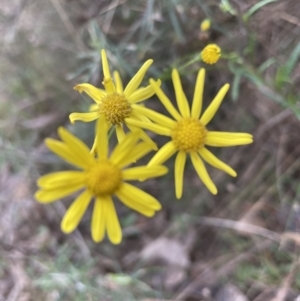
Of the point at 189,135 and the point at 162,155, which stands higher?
the point at 189,135

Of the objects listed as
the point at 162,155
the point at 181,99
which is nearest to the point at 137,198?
the point at 162,155

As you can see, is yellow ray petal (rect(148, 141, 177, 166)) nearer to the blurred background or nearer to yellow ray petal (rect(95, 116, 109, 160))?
yellow ray petal (rect(95, 116, 109, 160))

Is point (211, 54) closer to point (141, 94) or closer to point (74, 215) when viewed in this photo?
point (141, 94)

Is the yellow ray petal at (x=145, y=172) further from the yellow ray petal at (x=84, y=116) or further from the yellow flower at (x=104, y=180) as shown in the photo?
the yellow ray petal at (x=84, y=116)

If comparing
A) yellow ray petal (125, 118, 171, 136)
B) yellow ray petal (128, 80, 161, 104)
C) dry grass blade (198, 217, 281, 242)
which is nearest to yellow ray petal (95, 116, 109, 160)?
yellow ray petal (125, 118, 171, 136)

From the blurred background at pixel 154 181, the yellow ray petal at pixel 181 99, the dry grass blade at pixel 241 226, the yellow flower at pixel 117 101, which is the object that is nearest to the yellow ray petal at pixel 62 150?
the yellow flower at pixel 117 101

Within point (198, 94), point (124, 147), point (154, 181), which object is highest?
point (154, 181)
